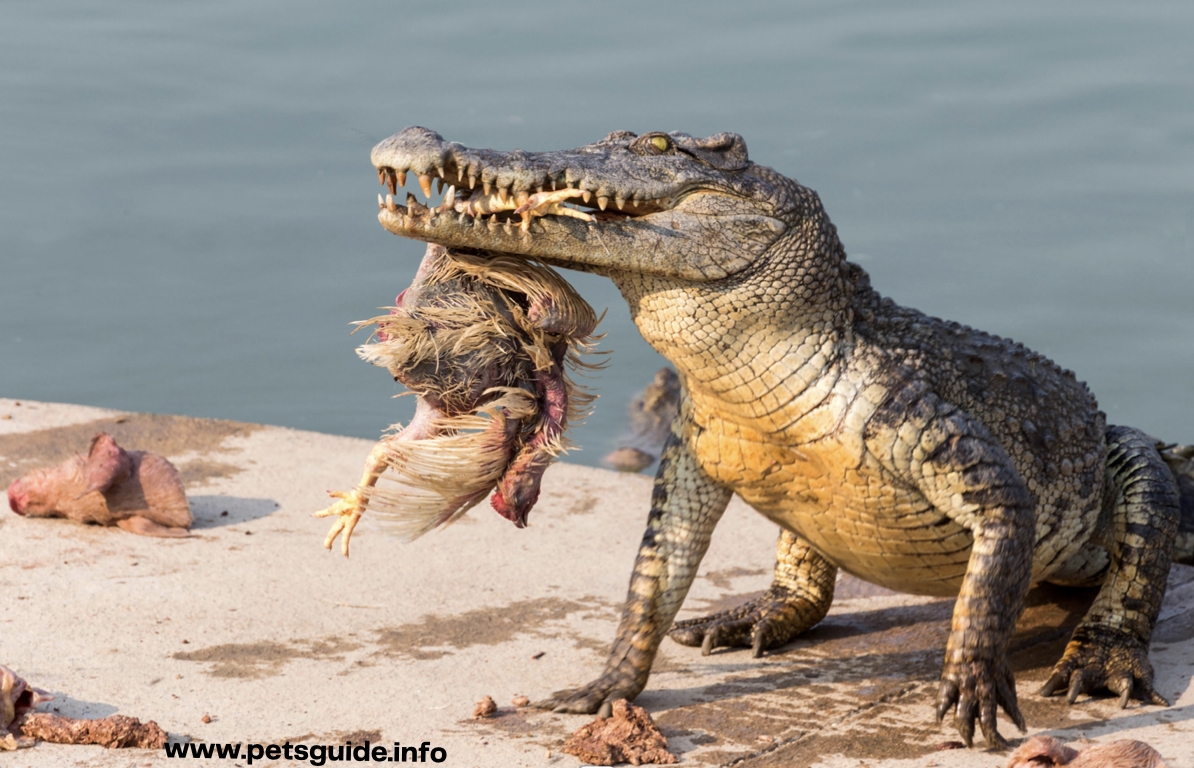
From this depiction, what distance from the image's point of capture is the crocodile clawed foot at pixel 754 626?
4.85 meters

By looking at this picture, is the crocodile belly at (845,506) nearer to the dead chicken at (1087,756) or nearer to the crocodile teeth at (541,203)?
the dead chicken at (1087,756)

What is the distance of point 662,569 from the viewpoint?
168 inches

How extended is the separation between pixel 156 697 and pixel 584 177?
7.13 feet

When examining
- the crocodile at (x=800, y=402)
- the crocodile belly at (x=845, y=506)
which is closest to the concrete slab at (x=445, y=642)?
the crocodile at (x=800, y=402)

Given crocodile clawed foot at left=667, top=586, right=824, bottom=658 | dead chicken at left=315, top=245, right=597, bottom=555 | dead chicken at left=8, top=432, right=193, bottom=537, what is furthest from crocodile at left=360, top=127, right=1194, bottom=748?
dead chicken at left=8, top=432, right=193, bottom=537

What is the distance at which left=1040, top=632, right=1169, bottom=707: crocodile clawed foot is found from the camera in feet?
13.8

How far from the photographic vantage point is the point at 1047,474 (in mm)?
4219

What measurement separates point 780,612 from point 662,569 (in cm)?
85

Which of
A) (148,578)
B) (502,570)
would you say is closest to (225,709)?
(148,578)

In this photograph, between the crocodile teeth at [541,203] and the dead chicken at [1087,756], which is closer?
the dead chicken at [1087,756]

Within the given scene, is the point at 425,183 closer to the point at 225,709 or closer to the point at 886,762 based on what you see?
the point at 225,709

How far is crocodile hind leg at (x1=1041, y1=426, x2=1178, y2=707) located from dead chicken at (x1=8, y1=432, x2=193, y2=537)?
3.78m

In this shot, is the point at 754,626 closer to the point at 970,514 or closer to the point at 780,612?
the point at 780,612

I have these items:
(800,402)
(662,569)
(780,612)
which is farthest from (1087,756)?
(780,612)
